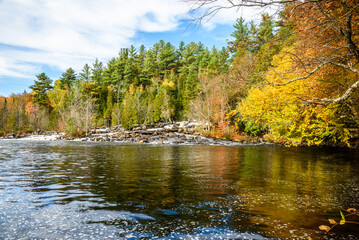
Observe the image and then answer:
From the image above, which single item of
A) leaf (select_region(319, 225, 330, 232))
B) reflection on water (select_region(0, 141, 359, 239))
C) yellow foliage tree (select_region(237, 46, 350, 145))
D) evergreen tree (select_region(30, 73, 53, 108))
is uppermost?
evergreen tree (select_region(30, 73, 53, 108))

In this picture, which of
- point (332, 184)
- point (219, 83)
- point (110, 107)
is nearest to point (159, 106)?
point (110, 107)

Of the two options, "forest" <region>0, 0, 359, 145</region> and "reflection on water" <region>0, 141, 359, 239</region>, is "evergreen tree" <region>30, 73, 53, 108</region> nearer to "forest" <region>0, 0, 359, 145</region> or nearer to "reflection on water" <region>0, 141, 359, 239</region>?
"forest" <region>0, 0, 359, 145</region>

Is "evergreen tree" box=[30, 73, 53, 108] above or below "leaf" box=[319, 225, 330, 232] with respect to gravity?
above

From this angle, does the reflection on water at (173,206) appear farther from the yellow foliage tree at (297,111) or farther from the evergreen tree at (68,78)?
the evergreen tree at (68,78)

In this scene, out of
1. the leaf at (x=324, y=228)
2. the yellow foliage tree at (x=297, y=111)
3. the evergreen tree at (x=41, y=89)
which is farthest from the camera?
the evergreen tree at (x=41, y=89)

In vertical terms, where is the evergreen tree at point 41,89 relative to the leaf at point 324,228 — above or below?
above

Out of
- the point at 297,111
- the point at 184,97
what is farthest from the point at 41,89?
the point at 297,111

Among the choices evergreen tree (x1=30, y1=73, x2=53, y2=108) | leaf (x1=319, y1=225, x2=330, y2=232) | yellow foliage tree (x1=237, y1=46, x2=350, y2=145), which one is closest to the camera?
leaf (x1=319, y1=225, x2=330, y2=232)

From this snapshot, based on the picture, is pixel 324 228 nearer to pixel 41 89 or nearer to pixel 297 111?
pixel 297 111

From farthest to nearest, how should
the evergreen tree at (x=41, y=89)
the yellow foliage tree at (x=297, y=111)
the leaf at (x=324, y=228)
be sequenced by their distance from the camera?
the evergreen tree at (x=41, y=89) → the yellow foliage tree at (x=297, y=111) → the leaf at (x=324, y=228)

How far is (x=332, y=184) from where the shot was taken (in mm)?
6508

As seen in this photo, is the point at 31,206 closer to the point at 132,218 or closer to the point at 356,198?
the point at 132,218

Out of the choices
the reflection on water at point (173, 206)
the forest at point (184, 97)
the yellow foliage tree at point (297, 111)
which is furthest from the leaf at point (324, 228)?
the yellow foliage tree at point (297, 111)

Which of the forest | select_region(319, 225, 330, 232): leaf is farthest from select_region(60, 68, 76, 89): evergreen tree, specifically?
select_region(319, 225, 330, 232): leaf
